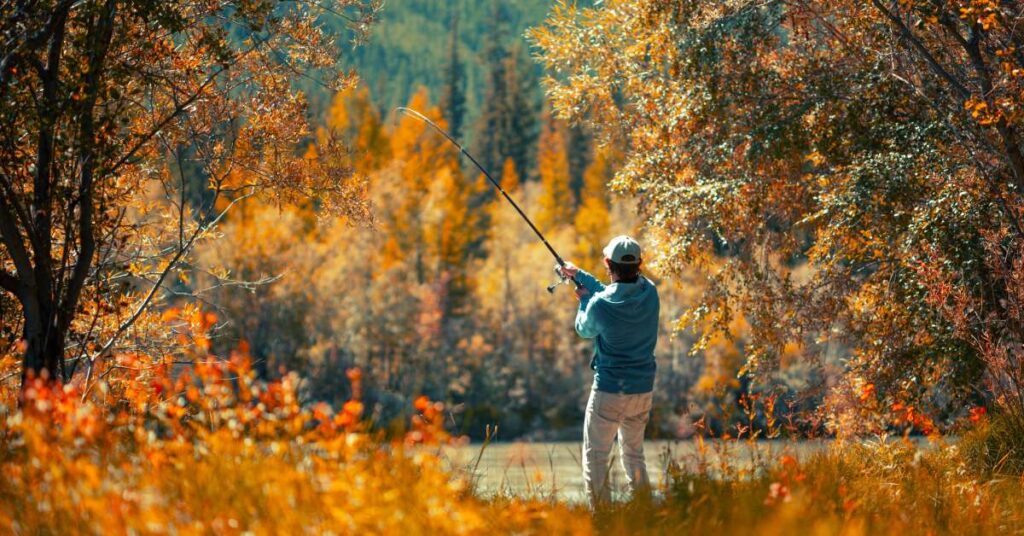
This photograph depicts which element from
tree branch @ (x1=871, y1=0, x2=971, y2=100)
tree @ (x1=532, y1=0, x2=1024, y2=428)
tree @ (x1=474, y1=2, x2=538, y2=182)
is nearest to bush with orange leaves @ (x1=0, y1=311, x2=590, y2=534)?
tree @ (x1=532, y1=0, x2=1024, y2=428)

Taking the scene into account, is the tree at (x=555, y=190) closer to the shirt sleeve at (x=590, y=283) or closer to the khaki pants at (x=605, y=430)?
the shirt sleeve at (x=590, y=283)

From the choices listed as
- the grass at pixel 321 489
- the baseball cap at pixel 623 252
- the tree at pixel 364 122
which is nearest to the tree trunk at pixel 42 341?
the grass at pixel 321 489

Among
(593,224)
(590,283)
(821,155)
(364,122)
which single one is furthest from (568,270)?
(364,122)

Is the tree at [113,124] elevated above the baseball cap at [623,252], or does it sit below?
above

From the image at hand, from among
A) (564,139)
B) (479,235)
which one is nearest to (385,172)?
(479,235)

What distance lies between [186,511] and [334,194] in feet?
20.3

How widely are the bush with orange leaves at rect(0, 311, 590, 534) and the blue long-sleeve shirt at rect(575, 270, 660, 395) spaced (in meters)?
1.50

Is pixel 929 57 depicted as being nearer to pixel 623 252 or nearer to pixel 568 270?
pixel 568 270

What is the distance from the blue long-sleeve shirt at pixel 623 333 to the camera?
20.0 ft

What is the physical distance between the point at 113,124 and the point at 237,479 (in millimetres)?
3368

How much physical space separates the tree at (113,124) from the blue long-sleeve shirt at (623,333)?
3.17 m

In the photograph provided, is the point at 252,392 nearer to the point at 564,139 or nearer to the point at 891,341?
the point at 891,341

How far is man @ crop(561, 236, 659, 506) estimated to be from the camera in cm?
608

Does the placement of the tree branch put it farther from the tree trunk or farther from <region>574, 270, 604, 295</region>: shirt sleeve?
the tree trunk
